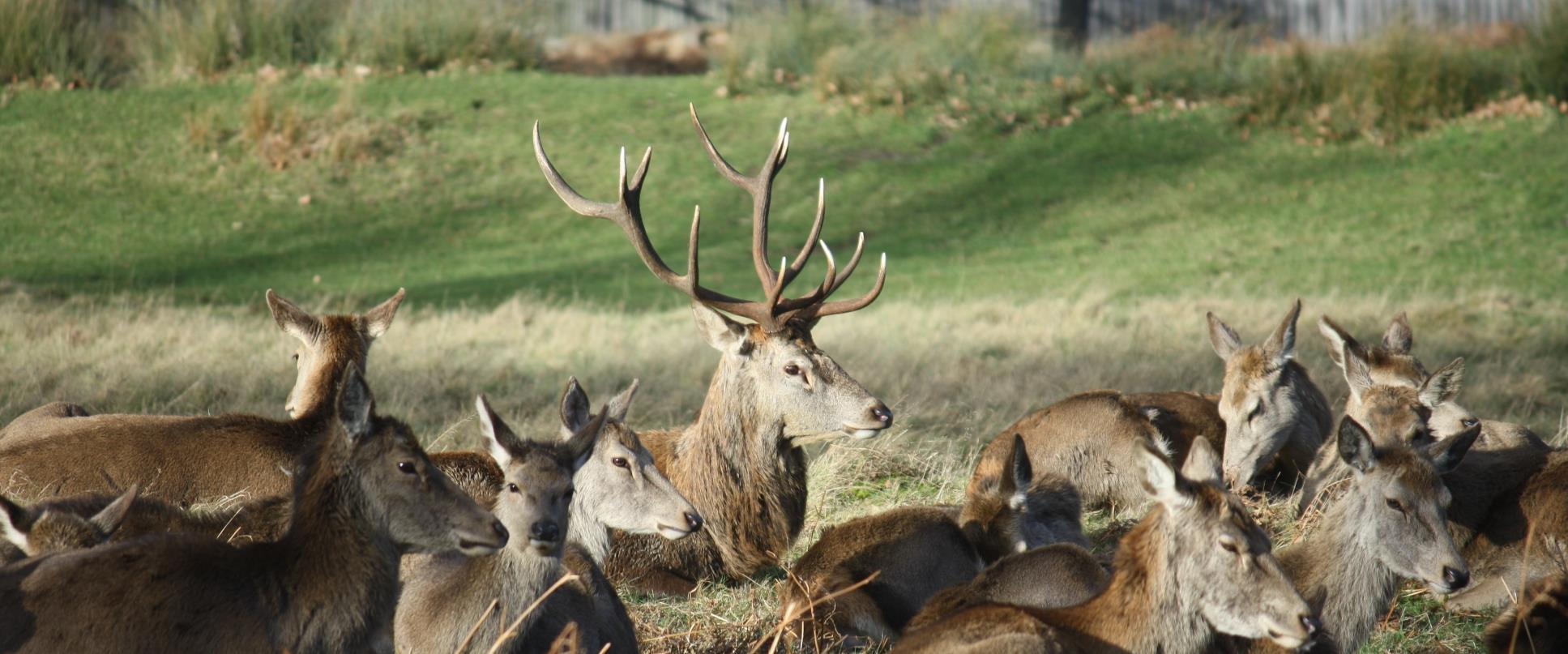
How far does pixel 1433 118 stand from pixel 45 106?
18573 millimetres

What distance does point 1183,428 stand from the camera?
820cm

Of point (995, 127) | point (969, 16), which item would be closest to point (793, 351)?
point (995, 127)

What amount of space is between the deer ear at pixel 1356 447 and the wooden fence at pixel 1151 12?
793 inches

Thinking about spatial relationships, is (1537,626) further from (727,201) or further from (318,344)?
(727,201)

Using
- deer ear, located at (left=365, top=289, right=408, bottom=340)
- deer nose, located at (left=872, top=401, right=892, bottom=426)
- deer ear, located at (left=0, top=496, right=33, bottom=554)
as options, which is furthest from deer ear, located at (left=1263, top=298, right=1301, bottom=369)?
deer ear, located at (left=0, top=496, right=33, bottom=554)

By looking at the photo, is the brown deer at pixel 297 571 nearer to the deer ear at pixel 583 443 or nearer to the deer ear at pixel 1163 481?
the deer ear at pixel 583 443

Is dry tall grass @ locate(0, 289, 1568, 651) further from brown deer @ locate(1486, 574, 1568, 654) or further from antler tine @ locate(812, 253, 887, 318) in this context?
brown deer @ locate(1486, 574, 1568, 654)

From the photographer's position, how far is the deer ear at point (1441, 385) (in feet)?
24.2

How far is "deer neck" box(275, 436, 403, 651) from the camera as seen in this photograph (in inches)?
174

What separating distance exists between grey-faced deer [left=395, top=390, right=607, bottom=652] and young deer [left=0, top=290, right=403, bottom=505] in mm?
1387

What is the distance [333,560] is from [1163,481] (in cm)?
250

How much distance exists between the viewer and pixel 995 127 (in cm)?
2228

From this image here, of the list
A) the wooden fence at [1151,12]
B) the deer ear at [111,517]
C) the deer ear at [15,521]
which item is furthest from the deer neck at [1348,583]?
the wooden fence at [1151,12]

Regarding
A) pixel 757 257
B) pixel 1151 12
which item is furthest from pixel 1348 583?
pixel 1151 12
